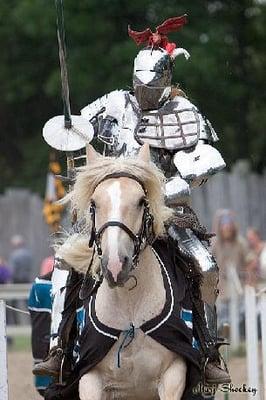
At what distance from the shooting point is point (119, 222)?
753 centimetres

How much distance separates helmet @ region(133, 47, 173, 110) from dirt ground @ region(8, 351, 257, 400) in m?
2.39

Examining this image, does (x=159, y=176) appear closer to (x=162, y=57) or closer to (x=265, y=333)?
(x=162, y=57)

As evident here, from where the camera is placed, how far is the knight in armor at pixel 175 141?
8.60m

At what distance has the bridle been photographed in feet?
24.7

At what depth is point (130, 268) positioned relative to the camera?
7492 millimetres

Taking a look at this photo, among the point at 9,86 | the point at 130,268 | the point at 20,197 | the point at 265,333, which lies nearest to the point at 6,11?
the point at 9,86

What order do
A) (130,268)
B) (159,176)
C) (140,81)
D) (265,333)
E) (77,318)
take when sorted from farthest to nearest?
(265,333) → (140,81) → (77,318) → (159,176) → (130,268)

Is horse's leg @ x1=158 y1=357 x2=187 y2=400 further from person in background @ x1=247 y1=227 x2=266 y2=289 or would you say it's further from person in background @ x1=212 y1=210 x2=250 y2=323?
person in background @ x1=212 y1=210 x2=250 y2=323

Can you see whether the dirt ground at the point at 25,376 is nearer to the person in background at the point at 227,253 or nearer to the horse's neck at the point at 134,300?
the person in background at the point at 227,253

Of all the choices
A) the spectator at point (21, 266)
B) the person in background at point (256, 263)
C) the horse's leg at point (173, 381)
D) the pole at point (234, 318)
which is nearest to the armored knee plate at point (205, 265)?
the horse's leg at point (173, 381)

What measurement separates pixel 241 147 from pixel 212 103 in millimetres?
1745

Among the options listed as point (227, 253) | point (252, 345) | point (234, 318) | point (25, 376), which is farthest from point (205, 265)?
point (227, 253)

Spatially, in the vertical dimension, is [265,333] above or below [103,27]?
below

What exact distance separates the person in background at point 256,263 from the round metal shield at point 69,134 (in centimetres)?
783
